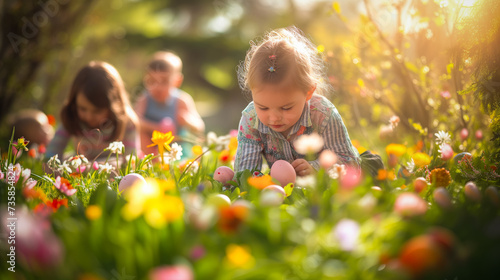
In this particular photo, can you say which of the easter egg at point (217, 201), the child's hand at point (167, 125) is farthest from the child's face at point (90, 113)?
the easter egg at point (217, 201)

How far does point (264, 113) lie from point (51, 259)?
136 cm

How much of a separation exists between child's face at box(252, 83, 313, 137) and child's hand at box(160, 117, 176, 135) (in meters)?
2.65

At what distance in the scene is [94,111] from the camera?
2.98 metres

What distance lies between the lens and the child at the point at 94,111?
2.96m

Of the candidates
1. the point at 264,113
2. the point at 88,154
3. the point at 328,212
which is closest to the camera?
the point at 328,212

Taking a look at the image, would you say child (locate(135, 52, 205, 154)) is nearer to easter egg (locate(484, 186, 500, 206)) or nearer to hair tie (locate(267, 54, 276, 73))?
hair tie (locate(267, 54, 276, 73))

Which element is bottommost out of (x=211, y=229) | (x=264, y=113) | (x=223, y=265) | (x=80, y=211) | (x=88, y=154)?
(x=223, y=265)

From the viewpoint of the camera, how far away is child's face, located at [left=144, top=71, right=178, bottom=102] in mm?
5062

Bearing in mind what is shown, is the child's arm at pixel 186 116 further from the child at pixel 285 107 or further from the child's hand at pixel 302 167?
the child's hand at pixel 302 167

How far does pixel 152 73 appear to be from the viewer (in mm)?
5086

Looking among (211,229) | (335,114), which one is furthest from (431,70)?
(211,229)

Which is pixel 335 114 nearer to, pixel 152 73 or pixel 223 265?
pixel 223 265

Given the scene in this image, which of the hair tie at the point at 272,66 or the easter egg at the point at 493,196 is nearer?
the easter egg at the point at 493,196

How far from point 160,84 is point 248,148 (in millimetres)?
3038
